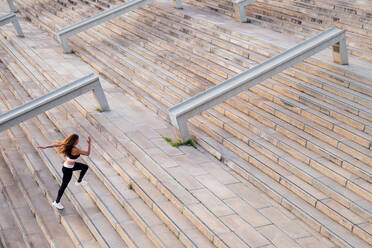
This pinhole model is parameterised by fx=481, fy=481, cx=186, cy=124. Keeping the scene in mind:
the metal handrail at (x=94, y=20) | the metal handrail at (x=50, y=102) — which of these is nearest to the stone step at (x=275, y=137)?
the metal handrail at (x=50, y=102)

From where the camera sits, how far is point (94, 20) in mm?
13234

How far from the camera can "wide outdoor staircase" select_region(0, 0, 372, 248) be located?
620 centimetres

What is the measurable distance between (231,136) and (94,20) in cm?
686

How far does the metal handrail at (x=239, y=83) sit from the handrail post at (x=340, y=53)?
366mm

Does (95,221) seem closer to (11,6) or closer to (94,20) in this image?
(94,20)

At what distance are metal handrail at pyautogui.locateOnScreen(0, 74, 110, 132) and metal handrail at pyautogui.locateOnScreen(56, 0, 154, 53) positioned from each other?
174 inches

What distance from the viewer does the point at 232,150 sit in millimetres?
7699

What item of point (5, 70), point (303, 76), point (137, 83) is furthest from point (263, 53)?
point (5, 70)

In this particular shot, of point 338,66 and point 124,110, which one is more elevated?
point 338,66

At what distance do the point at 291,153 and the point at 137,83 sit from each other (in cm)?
434

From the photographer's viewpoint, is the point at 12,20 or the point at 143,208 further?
the point at 12,20

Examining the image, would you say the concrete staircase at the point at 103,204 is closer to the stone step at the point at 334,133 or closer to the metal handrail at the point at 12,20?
the stone step at the point at 334,133

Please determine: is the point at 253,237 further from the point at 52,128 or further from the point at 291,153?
the point at 52,128

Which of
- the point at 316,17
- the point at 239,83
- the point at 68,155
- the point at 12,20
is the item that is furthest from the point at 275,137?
the point at 12,20
